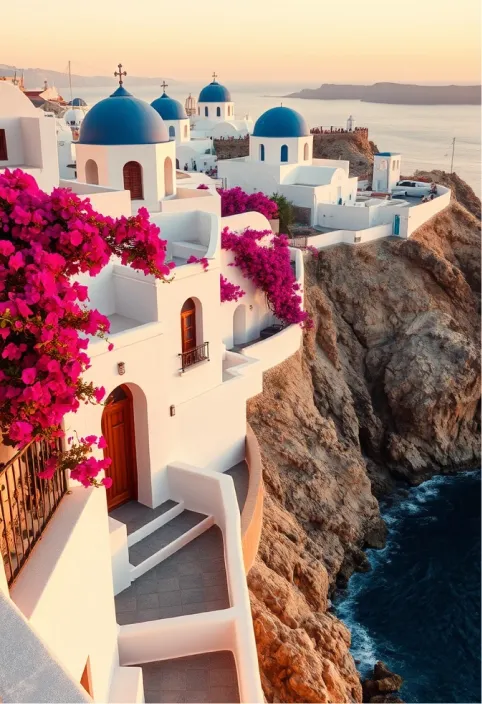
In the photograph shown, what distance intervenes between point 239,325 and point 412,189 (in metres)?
23.5

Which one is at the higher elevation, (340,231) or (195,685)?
(340,231)

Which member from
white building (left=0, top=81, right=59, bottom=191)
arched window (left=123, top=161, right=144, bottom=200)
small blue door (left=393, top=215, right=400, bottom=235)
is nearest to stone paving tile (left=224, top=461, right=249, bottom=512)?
white building (left=0, top=81, right=59, bottom=191)

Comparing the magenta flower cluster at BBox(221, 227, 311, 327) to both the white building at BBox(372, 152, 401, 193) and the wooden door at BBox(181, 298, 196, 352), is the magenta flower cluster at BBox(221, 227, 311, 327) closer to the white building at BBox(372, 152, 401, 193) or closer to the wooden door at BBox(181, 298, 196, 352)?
the wooden door at BBox(181, 298, 196, 352)

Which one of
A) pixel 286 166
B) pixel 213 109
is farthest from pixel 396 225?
pixel 213 109

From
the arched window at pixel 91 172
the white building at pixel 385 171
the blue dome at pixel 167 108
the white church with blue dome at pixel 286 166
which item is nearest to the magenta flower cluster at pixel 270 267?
the arched window at pixel 91 172

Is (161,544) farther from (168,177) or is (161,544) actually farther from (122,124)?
(122,124)

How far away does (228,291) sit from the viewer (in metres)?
18.4

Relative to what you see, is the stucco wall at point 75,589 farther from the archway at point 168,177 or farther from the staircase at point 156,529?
the archway at point 168,177

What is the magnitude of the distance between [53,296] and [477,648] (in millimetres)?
15375

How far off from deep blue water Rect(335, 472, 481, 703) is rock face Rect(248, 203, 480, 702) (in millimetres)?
856

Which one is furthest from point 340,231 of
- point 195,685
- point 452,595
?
point 195,685

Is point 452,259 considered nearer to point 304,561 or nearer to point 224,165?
point 224,165

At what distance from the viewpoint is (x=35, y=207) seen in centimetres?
636

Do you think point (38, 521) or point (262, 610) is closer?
point (38, 521)
